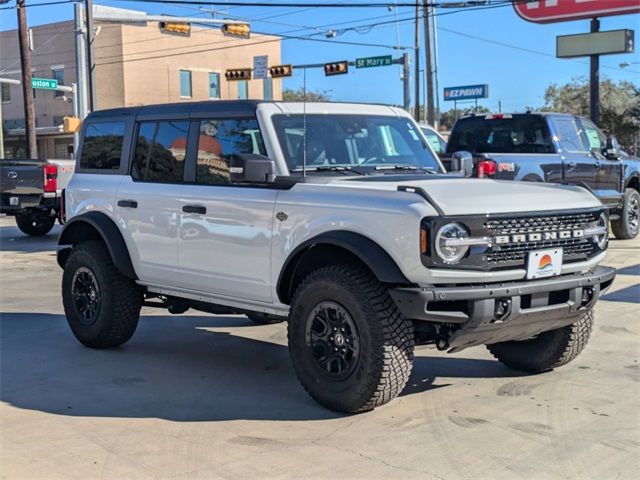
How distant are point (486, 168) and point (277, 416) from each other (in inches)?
276

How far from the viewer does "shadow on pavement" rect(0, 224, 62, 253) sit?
15.8 metres

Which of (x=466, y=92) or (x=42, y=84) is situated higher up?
(x=466, y=92)

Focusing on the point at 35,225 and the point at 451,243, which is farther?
the point at 35,225

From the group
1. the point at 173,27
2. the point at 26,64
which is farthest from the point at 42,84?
the point at 173,27

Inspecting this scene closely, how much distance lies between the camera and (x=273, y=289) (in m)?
5.62

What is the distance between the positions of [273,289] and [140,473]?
173 centimetres

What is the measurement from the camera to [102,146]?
7383 mm

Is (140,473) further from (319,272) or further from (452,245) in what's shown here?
(452,245)

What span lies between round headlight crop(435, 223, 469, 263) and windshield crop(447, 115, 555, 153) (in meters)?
8.70

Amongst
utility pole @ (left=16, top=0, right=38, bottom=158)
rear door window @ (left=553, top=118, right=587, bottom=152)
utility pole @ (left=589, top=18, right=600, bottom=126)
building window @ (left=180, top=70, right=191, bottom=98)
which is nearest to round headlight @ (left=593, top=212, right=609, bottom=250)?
rear door window @ (left=553, top=118, right=587, bottom=152)

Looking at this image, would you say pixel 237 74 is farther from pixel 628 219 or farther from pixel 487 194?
pixel 487 194

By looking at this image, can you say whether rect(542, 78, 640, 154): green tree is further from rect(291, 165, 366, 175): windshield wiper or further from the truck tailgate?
rect(291, 165, 366, 175): windshield wiper

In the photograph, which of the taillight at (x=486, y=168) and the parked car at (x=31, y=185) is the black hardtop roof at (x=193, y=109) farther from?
the parked car at (x=31, y=185)

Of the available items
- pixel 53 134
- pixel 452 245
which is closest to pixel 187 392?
pixel 452 245
